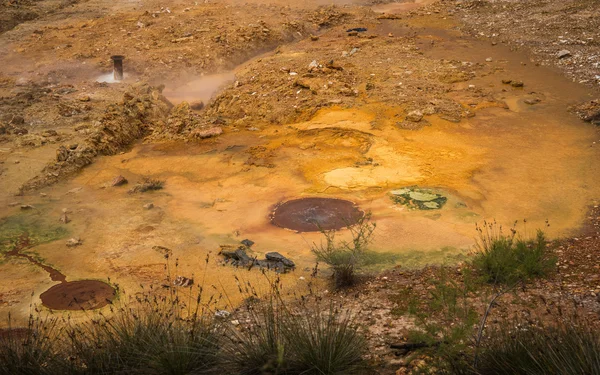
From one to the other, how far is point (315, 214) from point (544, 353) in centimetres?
526

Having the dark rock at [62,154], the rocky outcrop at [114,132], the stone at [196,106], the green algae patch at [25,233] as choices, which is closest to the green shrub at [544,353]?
the green algae patch at [25,233]

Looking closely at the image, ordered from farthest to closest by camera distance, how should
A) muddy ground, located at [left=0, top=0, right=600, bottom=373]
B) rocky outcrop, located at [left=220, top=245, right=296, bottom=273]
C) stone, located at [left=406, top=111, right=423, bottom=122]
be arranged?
stone, located at [left=406, top=111, right=423, bottom=122], muddy ground, located at [left=0, top=0, right=600, bottom=373], rocky outcrop, located at [left=220, top=245, right=296, bottom=273]

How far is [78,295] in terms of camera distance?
6902 mm

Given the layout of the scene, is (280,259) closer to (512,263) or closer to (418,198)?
(512,263)

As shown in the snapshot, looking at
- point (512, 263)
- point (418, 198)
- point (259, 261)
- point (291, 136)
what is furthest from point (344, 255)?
point (291, 136)

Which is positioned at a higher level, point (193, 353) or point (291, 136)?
point (193, 353)

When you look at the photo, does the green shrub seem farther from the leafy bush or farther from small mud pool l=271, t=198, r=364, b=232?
small mud pool l=271, t=198, r=364, b=232

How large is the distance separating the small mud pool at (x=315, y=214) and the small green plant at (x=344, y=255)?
0.41m

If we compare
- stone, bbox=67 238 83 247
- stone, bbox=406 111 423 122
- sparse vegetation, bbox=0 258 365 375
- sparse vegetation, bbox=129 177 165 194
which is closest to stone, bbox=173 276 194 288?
stone, bbox=67 238 83 247

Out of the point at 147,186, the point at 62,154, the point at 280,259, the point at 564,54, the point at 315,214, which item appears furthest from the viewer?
the point at 564,54

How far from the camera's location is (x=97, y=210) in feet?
31.0

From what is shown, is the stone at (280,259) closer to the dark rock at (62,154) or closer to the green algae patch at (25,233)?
the green algae patch at (25,233)

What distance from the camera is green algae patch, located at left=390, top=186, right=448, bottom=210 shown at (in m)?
9.09

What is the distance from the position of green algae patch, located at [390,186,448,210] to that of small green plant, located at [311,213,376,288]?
1.17 meters
